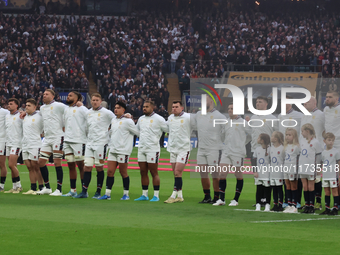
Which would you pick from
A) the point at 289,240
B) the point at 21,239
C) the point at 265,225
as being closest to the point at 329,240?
the point at 289,240

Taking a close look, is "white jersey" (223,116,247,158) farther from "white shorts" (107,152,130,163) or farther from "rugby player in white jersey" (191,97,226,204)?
"white shorts" (107,152,130,163)

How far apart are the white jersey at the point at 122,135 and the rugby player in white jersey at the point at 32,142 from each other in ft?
6.65

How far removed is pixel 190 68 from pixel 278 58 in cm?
542

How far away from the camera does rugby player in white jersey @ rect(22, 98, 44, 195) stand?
14062mm

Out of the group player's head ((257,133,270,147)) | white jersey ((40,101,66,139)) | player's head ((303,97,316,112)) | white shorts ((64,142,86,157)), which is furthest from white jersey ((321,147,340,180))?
white jersey ((40,101,66,139))

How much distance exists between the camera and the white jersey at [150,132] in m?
13.0

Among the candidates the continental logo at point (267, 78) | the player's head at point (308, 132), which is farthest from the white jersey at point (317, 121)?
the continental logo at point (267, 78)

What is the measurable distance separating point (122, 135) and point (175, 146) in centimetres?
127

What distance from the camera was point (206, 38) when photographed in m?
40.1

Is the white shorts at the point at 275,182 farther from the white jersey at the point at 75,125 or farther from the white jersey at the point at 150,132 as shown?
the white jersey at the point at 75,125

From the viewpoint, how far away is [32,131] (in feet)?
46.4

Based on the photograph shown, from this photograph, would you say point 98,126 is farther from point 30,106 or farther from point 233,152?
point 233,152

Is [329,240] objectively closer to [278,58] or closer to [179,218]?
[179,218]

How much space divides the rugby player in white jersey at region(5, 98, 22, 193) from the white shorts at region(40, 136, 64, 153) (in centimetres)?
103
